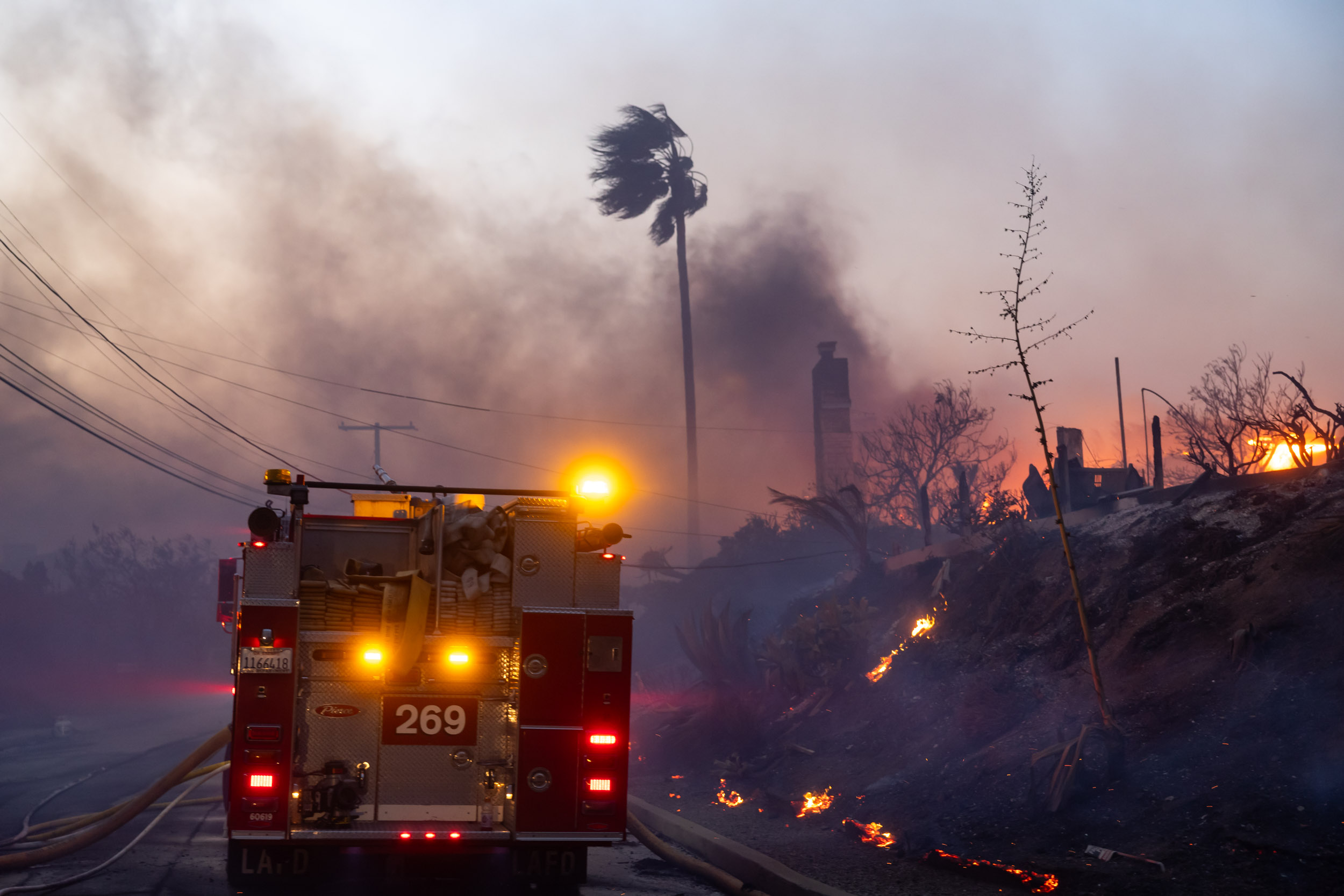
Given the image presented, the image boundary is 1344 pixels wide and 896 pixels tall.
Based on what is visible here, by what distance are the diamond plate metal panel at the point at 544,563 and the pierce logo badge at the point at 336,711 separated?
1.28 m

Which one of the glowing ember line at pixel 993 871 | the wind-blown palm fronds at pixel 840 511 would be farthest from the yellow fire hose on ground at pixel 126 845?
the wind-blown palm fronds at pixel 840 511

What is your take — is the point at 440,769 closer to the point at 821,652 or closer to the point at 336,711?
the point at 336,711

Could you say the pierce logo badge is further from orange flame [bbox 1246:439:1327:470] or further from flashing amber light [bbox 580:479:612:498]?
orange flame [bbox 1246:439:1327:470]

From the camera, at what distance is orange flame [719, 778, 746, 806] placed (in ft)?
45.8

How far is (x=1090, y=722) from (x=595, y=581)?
5.92 m

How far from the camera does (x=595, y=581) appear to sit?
7.49 meters

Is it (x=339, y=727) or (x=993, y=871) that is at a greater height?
(x=339, y=727)

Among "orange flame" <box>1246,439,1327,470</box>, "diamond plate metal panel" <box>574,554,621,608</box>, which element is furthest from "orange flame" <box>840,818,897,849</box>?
"orange flame" <box>1246,439,1327,470</box>

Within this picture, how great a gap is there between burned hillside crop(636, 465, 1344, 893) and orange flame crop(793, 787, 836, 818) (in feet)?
0.45

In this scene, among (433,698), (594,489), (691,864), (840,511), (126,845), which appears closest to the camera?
(433,698)

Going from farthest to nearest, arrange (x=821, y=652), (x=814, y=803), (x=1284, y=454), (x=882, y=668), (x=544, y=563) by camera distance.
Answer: (x=1284, y=454) → (x=821, y=652) → (x=882, y=668) → (x=814, y=803) → (x=544, y=563)

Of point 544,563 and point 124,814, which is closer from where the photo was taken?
point 544,563

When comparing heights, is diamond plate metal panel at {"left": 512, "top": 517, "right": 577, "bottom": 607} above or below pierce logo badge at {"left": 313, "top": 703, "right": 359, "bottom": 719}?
above

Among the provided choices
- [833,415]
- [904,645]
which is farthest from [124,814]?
[833,415]
